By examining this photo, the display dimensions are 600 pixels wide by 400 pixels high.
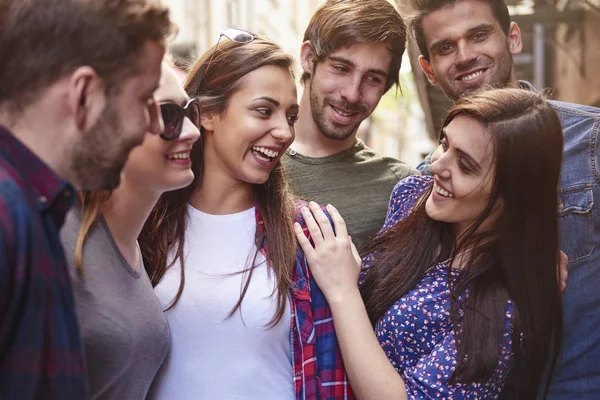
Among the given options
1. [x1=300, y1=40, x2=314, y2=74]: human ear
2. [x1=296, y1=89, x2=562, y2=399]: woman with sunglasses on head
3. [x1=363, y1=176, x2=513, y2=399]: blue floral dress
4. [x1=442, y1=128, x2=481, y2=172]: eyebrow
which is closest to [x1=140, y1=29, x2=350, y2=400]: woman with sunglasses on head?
[x1=296, y1=89, x2=562, y2=399]: woman with sunglasses on head

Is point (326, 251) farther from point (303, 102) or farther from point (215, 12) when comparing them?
point (215, 12)

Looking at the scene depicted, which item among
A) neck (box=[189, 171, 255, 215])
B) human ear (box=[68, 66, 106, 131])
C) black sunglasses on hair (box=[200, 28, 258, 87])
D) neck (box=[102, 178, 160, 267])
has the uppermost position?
human ear (box=[68, 66, 106, 131])

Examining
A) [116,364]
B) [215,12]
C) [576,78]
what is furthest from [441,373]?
[215,12]

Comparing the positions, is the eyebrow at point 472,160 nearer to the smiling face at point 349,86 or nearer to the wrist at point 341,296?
the wrist at point 341,296

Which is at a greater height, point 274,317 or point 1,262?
point 1,262

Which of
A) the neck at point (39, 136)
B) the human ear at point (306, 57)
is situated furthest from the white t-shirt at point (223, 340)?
the human ear at point (306, 57)

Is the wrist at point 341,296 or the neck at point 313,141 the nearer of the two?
the wrist at point 341,296

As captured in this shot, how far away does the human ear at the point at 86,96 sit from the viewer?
5.68ft

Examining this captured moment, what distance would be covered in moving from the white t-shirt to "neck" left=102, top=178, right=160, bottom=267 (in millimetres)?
392

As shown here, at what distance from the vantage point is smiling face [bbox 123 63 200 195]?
2584 mm

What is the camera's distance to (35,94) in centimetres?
173

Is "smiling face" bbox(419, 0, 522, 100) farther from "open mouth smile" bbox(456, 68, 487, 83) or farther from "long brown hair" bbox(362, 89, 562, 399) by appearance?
"long brown hair" bbox(362, 89, 562, 399)

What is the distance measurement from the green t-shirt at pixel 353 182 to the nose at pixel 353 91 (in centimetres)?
29

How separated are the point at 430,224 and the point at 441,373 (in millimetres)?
677
